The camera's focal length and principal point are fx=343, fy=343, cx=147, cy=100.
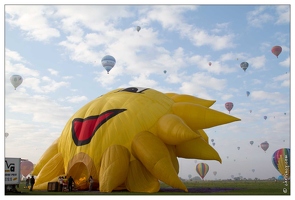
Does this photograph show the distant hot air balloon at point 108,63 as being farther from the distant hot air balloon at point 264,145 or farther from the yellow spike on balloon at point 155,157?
the distant hot air balloon at point 264,145

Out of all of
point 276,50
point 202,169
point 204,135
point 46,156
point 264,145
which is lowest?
point 202,169

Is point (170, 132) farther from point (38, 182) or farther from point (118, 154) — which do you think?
point (38, 182)

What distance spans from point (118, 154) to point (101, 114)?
8.88 ft

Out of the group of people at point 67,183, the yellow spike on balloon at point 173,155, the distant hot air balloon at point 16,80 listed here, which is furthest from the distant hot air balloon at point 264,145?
the group of people at point 67,183

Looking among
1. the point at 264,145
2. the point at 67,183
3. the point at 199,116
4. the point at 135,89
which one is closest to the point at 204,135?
the point at 199,116

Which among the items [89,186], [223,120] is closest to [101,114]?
[89,186]

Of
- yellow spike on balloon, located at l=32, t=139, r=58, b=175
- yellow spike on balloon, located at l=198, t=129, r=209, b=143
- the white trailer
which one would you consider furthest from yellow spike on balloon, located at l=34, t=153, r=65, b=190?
yellow spike on balloon, located at l=198, t=129, r=209, b=143

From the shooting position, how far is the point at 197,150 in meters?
18.2

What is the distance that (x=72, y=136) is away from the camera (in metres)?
18.6

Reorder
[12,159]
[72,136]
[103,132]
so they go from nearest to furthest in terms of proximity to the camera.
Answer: [12,159] → [103,132] → [72,136]

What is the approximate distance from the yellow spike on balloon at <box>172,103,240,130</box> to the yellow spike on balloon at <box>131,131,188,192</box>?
2075 millimetres

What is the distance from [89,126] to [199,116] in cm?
577

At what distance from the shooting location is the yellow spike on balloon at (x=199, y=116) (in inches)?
670

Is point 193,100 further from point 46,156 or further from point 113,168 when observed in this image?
point 46,156
